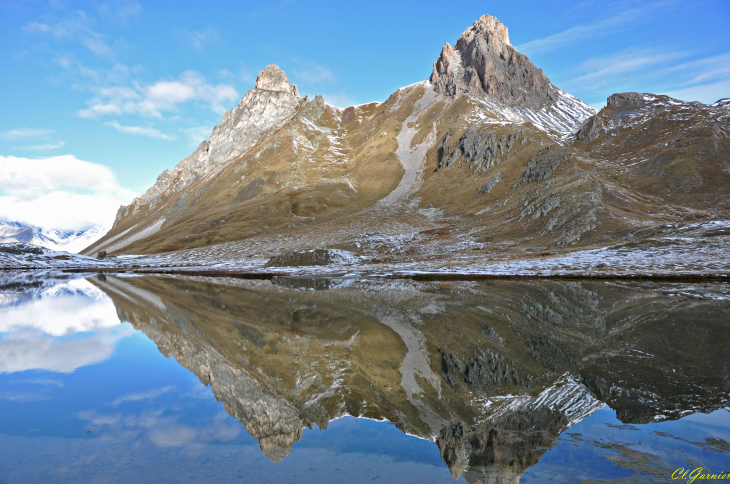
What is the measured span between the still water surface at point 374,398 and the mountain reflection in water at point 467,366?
0.08 m

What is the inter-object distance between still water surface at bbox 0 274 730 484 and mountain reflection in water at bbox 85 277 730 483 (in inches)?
3.0

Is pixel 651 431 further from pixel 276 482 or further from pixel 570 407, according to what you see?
pixel 276 482

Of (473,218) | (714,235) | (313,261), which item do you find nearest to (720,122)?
(473,218)

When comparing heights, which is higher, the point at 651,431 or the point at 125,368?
the point at 125,368

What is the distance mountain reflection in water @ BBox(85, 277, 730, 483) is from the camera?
9883 mm

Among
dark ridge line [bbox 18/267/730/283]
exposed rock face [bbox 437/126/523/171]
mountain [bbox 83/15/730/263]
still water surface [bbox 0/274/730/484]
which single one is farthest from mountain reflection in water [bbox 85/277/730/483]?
exposed rock face [bbox 437/126/523/171]

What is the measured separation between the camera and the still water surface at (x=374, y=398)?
8.03 metres

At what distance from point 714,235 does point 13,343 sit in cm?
7663

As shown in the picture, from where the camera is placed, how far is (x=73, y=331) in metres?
22.4

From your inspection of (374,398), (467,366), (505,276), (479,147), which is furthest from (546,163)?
(374,398)

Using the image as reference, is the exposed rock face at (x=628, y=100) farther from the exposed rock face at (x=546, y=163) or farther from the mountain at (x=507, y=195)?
the exposed rock face at (x=546, y=163)

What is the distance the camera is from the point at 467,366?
14.3 metres

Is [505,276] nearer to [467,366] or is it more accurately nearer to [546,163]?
[467,366]

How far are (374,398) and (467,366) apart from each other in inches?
154
